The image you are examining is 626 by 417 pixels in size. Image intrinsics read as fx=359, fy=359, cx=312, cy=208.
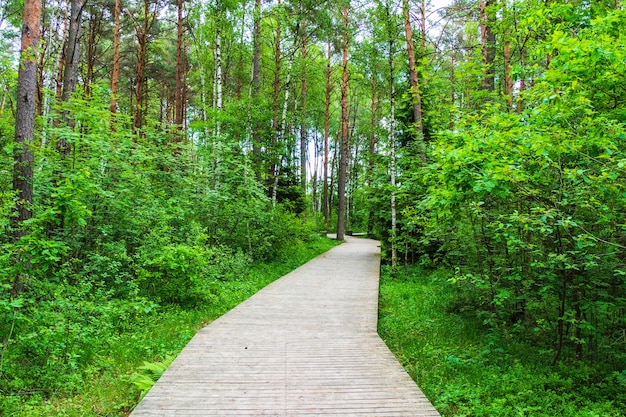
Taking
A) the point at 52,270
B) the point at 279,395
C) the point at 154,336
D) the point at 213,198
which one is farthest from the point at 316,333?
the point at 213,198

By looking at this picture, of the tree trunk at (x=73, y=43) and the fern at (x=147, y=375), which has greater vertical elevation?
the tree trunk at (x=73, y=43)

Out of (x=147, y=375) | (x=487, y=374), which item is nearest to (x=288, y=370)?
(x=147, y=375)

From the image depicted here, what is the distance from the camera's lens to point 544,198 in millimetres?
4301

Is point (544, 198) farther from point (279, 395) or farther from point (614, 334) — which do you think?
point (279, 395)

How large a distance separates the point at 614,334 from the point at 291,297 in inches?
208

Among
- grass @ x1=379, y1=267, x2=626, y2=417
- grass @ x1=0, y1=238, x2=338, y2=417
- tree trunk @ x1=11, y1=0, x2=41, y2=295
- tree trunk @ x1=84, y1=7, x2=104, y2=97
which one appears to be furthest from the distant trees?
tree trunk @ x1=84, y1=7, x2=104, y2=97

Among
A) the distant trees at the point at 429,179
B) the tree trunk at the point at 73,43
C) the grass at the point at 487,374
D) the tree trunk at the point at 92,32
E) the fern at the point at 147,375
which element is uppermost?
the tree trunk at the point at 92,32

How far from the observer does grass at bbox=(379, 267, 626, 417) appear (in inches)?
146

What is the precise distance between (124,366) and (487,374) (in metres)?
4.49

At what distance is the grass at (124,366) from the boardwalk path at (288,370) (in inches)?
18.3

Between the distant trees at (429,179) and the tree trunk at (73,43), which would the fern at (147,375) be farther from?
the tree trunk at (73,43)

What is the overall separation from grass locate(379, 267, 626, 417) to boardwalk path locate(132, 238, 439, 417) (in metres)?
0.52

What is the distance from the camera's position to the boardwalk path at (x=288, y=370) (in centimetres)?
315

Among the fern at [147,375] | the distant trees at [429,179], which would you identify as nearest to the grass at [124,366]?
the fern at [147,375]
